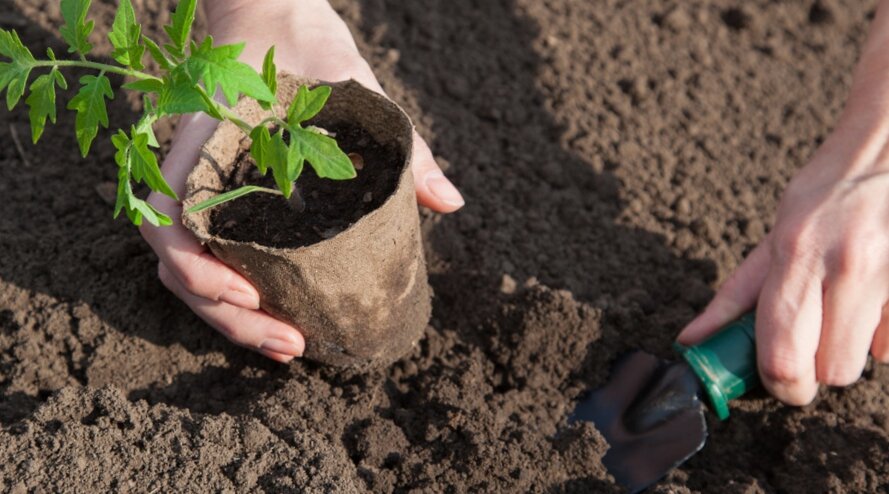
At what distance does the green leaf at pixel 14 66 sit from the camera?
155 cm

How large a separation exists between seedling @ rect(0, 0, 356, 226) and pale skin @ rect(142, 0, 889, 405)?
0.37 meters

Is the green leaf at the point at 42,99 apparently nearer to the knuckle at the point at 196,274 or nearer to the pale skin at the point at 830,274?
the knuckle at the point at 196,274

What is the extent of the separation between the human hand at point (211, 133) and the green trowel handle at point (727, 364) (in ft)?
2.40

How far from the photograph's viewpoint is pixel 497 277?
8.02 ft

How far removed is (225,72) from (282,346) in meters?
0.81

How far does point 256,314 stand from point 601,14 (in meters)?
2.02

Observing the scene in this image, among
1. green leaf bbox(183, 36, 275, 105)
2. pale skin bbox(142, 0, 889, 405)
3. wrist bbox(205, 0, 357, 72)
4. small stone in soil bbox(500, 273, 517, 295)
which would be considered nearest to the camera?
green leaf bbox(183, 36, 275, 105)

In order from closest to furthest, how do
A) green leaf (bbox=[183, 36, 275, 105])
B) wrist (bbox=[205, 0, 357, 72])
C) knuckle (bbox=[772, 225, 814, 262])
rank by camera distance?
1. green leaf (bbox=[183, 36, 275, 105])
2. knuckle (bbox=[772, 225, 814, 262])
3. wrist (bbox=[205, 0, 357, 72])

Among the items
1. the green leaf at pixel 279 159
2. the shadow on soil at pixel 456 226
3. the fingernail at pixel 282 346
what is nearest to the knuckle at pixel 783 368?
the shadow on soil at pixel 456 226

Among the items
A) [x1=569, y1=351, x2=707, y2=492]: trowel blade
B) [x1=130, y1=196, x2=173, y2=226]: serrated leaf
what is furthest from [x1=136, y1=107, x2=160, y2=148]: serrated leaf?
[x1=569, y1=351, x2=707, y2=492]: trowel blade

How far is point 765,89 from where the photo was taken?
3.25 m

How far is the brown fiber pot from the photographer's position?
1.72 metres

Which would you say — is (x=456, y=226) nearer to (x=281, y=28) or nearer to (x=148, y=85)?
(x=281, y=28)

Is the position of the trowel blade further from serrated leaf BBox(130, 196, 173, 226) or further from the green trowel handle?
serrated leaf BBox(130, 196, 173, 226)
